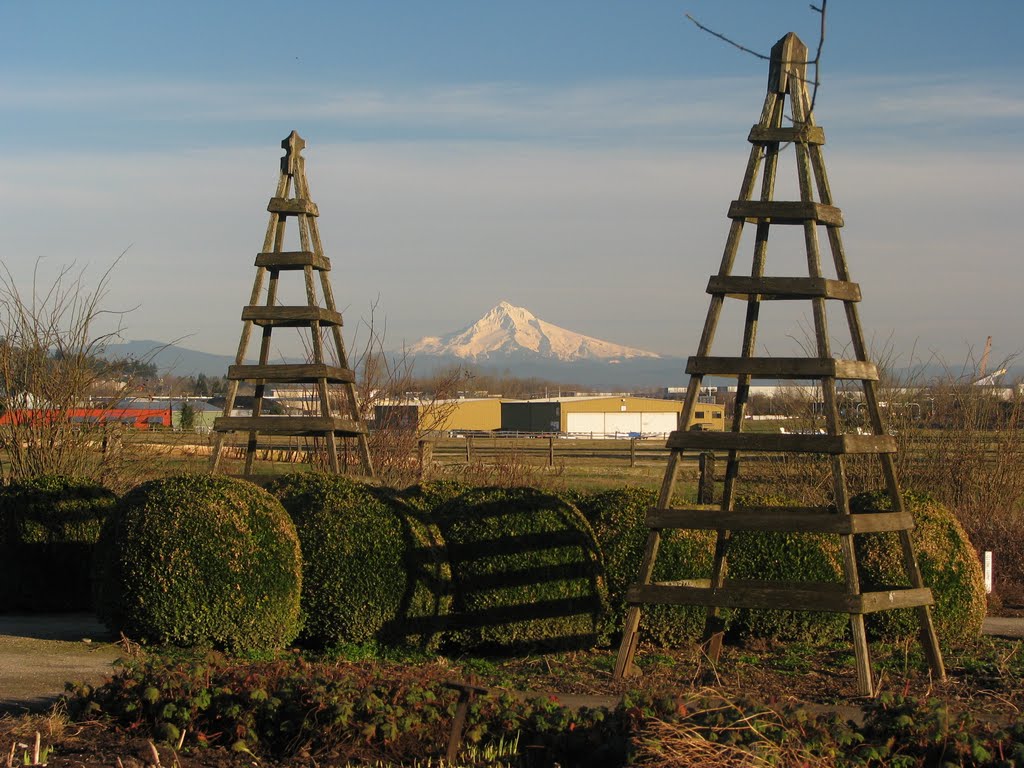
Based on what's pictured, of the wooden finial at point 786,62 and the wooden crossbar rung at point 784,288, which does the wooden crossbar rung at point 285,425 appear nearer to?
the wooden crossbar rung at point 784,288

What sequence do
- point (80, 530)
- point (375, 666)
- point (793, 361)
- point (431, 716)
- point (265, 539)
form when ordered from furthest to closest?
point (80, 530), point (265, 539), point (793, 361), point (375, 666), point (431, 716)

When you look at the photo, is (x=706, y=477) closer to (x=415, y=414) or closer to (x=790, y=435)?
(x=790, y=435)

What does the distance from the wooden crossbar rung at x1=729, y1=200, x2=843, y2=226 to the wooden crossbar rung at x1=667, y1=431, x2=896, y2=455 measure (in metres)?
1.65

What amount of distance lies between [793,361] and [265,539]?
4307mm

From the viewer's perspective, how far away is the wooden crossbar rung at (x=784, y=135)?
28.6 feet

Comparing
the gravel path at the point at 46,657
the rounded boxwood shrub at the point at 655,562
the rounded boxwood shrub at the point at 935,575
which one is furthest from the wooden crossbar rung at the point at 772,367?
the gravel path at the point at 46,657

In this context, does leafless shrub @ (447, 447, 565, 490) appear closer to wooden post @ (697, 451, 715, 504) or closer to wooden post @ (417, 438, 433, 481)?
wooden post @ (417, 438, 433, 481)

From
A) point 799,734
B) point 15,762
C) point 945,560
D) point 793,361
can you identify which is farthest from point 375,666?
point 945,560

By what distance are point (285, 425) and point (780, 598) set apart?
5779mm

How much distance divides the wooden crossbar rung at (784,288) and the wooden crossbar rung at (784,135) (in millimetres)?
1090

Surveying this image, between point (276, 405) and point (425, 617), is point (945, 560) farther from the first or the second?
point (276, 405)

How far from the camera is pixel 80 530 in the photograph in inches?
463

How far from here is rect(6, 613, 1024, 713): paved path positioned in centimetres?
780

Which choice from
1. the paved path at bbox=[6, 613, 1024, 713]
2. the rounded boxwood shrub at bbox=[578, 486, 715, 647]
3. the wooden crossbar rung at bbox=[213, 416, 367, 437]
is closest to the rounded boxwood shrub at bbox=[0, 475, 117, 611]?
the paved path at bbox=[6, 613, 1024, 713]
